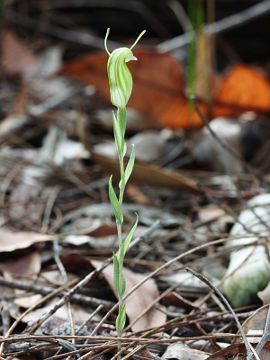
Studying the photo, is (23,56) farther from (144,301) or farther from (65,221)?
(144,301)

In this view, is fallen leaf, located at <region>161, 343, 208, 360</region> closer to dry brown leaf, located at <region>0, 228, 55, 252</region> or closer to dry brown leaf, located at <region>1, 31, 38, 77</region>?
dry brown leaf, located at <region>0, 228, 55, 252</region>

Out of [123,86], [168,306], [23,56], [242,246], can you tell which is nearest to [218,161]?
[242,246]

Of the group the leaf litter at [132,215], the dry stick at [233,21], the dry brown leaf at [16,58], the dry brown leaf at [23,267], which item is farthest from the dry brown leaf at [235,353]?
the dry brown leaf at [16,58]

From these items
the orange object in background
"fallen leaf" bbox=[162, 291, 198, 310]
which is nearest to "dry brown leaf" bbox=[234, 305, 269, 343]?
"fallen leaf" bbox=[162, 291, 198, 310]

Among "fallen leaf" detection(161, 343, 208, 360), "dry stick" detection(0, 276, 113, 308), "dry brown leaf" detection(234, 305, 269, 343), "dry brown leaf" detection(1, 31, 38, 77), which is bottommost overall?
"fallen leaf" detection(161, 343, 208, 360)

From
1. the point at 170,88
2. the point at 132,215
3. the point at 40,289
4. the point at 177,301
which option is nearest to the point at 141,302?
the point at 177,301

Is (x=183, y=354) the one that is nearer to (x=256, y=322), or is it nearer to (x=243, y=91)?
(x=256, y=322)
